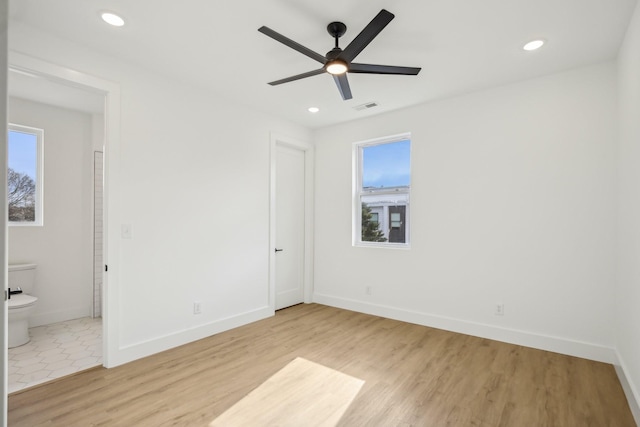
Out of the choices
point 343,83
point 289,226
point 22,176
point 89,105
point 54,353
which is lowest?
point 54,353

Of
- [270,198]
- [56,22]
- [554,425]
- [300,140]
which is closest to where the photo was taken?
[554,425]

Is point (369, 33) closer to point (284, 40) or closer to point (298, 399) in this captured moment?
point (284, 40)

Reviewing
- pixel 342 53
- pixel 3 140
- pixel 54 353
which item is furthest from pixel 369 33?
pixel 54 353

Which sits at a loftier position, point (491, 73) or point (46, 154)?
point (491, 73)

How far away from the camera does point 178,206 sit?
3.30m

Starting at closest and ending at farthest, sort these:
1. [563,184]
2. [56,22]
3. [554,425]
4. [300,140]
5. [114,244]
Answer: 1. [554,425]
2. [56,22]
3. [114,244]
4. [563,184]
5. [300,140]

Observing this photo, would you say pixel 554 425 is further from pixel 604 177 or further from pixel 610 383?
pixel 604 177

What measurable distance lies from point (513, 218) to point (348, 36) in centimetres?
246

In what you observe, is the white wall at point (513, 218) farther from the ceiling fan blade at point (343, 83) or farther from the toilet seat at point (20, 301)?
the toilet seat at point (20, 301)

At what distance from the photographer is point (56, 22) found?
91.8 inches

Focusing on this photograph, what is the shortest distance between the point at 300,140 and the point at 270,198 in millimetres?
1107

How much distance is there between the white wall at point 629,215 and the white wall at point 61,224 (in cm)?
566

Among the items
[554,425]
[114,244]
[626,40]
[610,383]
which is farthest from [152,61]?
[610,383]

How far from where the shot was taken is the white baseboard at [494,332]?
2908 millimetres
